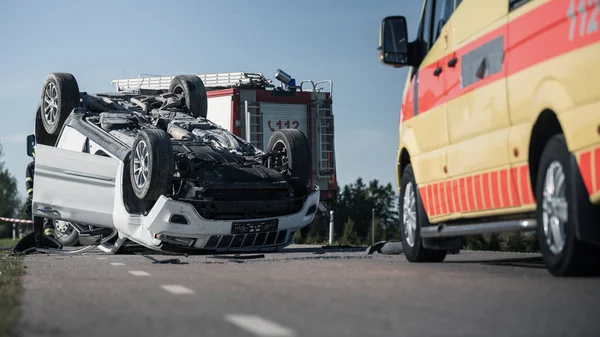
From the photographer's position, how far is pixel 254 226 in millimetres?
15562

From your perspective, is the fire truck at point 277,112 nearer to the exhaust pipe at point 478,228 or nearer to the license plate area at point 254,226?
the license plate area at point 254,226

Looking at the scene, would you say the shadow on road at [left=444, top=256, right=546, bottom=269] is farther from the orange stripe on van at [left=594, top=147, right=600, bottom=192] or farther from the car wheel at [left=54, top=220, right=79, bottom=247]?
the car wheel at [left=54, top=220, right=79, bottom=247]

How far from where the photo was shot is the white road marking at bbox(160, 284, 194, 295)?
8047 millimetres

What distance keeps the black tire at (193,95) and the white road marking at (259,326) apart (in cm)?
1325

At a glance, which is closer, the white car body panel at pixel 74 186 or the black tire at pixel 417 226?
the black tire at pixel 417 226

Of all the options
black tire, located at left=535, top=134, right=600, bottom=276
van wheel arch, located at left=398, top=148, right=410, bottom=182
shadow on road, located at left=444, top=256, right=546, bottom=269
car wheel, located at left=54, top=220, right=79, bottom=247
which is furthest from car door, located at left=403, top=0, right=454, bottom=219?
car wheel, located at left=54, top=220, right=79, bottom=247

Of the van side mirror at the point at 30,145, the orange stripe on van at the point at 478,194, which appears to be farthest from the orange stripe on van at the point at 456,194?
the van side mirror at the point at 30,145

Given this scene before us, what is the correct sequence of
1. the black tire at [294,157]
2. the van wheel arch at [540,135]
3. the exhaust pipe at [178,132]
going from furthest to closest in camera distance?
the exhaust pipe at [178,132] < the black tire at [294,157] < the van wheel arch at [540,135]

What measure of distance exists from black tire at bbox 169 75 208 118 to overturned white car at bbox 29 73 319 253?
0.22 meters

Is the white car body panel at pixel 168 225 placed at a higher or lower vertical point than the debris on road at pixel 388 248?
higher

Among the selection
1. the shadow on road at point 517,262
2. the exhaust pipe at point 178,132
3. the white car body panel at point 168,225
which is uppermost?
the exhaust pipe at point 178,132

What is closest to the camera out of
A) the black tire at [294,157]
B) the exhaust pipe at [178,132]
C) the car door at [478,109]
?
the car door at [478,109]

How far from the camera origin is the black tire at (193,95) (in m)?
Answer: 19.3

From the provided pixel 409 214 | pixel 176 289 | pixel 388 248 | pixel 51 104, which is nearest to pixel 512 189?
pixel 176 289
